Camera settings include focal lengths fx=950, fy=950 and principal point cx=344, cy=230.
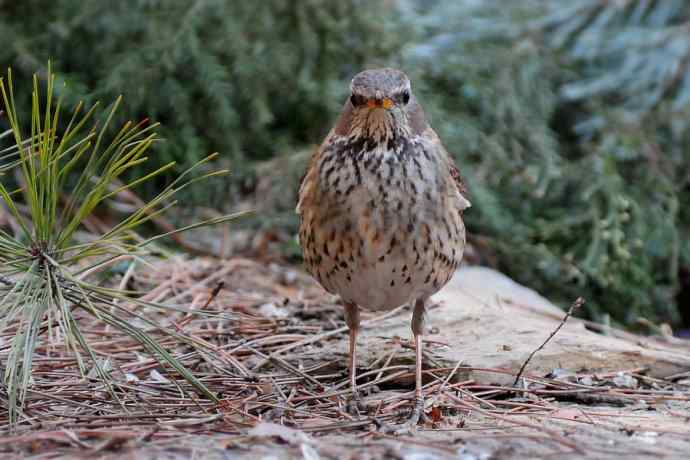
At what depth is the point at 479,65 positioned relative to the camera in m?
6.84

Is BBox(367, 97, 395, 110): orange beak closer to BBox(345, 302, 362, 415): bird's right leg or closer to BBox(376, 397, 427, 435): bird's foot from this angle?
BBox(345, 302, 362, 415): bird's right leg

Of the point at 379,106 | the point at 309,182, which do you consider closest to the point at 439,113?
the point at 309,182

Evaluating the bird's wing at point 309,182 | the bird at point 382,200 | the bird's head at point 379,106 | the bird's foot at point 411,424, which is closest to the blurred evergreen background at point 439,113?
the bird's wing at point 309,182

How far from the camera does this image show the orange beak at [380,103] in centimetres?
361

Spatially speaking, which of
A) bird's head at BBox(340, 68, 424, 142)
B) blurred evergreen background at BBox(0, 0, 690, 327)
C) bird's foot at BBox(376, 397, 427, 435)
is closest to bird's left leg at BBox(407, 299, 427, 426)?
bird's foot at BBox(376, 397, 427, 435)

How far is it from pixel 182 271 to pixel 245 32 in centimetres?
187

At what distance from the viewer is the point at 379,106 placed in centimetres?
362

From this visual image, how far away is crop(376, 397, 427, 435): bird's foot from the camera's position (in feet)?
10.2

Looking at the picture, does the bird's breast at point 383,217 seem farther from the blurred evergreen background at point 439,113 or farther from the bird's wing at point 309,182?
the blurred evergreen background at point 439,113

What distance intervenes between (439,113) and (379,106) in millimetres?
2734

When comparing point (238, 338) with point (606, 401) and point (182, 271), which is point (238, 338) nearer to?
point (182, 271)

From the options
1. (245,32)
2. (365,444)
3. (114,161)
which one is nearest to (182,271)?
(245,32)

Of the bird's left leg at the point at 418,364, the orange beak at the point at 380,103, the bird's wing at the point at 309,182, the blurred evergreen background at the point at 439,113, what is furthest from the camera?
the blurred evergreen background at the point at 439,113

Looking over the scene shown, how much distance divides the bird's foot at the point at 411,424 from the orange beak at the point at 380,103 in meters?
1.12
